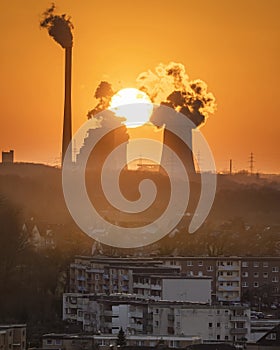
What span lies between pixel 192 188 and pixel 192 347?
111ft

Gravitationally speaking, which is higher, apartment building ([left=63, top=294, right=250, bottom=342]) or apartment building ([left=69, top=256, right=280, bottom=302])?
apartment building ([left=69, top=256, right=280, bottom=302])

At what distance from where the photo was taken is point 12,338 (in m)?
22.2

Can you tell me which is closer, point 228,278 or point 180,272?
point 180,272

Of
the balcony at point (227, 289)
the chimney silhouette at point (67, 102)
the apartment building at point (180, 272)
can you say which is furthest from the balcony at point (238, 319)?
the chimney silhouette at point (67, 102)

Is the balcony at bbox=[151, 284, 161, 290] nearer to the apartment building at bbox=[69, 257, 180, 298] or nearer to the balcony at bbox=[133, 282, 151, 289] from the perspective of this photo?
the apartment building at bbox=[69, 257, 180, 298]

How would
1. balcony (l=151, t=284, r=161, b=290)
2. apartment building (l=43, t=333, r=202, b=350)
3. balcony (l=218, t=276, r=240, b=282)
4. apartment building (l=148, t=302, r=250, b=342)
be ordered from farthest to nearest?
1. balcony (l=218, t=276, r=240, b=282)
2. balcony (l=151, t=284, r=161, b=290)
3. apartment building (l=148, t=302, r=250, b=342)
4. apartment building (l=43, t=333, r=202, b=350)

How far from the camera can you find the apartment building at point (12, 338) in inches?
858

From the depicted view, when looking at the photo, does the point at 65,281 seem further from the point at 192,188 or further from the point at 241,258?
the point at 192,188

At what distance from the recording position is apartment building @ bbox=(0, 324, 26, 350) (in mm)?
21788

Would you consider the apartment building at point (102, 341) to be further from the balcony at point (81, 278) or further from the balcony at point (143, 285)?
the balcony at point (81, 278)

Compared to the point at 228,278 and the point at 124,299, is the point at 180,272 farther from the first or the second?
the point at 124,299

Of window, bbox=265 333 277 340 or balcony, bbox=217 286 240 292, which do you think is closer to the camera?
window, bbox=265 333 277 340

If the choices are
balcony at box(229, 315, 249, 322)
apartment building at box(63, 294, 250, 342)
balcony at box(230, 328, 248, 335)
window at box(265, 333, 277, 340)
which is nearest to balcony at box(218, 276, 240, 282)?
apartment building at box(63, 294, 250, 342)

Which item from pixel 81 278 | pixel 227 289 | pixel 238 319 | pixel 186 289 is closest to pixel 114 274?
pixel 81 278
